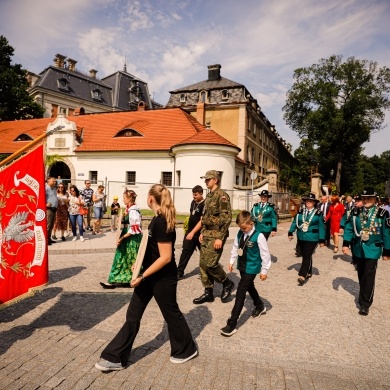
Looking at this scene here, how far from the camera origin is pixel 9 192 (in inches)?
147

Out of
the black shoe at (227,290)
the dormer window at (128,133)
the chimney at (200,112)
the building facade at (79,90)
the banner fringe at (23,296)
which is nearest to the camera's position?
the banner fringe at (23,296)

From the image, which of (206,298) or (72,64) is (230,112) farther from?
(72,64)

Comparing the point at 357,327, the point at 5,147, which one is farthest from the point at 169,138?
the point at 357,327

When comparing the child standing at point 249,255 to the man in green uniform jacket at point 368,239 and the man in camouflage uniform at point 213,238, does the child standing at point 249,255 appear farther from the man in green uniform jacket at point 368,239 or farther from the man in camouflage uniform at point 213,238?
the man in green uniform jacket at point 368,239

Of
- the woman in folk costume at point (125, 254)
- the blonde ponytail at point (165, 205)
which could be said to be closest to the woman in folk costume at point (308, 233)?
the woman in folk costume at point (125, 254)

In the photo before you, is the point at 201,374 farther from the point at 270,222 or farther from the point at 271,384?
the point at 270,222

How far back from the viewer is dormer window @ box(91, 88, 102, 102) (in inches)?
2183

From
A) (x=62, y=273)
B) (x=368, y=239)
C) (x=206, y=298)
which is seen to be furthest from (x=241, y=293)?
(x=62, y=273)

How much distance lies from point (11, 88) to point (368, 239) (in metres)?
44.3

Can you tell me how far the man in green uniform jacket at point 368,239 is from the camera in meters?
5.33

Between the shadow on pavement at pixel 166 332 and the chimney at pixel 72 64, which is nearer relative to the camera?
the shadow on pavement at pixel 166 332

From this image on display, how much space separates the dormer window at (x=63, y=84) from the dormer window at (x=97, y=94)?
4.53 m

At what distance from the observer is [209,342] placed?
4.05 m

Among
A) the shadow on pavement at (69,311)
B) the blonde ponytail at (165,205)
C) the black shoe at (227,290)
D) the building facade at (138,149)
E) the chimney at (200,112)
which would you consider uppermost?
the chimney at (200,112)
